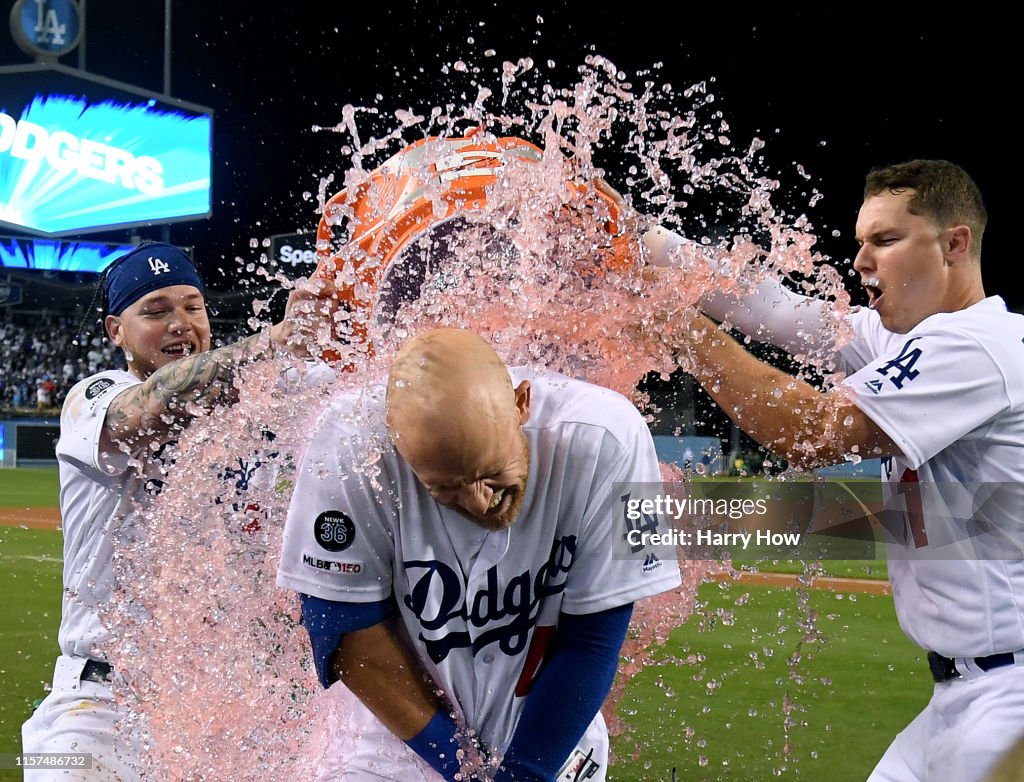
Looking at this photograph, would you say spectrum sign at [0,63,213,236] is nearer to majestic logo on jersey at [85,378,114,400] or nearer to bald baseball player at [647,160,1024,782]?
majestic logo on jersey at [85,378,114,400]

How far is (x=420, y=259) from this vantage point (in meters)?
2.82

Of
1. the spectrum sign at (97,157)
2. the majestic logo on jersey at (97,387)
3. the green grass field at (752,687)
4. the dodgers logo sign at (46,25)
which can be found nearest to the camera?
the majestic logo on jersey at (97,387)

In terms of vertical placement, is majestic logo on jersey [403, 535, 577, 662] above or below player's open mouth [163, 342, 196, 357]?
below

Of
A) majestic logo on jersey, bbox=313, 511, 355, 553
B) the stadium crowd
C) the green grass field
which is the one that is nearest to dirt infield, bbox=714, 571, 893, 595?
the green grass field

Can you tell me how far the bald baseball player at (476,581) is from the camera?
2189 millimetres

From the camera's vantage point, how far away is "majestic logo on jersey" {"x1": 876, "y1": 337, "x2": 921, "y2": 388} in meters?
2.74

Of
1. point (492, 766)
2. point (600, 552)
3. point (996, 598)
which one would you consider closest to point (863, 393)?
point (996, 598)

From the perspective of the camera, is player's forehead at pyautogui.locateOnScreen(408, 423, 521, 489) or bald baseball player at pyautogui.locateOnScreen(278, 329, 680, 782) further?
bald baseball player at pyautogui.locateOnScreen(278, 329, 680, 782)

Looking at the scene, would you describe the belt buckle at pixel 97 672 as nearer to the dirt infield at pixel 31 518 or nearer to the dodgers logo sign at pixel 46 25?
the dirt infield at pixel 31 518

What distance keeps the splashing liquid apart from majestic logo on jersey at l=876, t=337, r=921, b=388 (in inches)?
21.1

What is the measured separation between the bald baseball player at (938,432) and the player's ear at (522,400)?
82 cm

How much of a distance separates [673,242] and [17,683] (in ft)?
20.0

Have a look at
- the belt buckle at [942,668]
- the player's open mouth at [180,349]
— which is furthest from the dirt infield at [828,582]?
the player's open mouth at [180,349]

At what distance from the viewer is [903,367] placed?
9.04 ft
